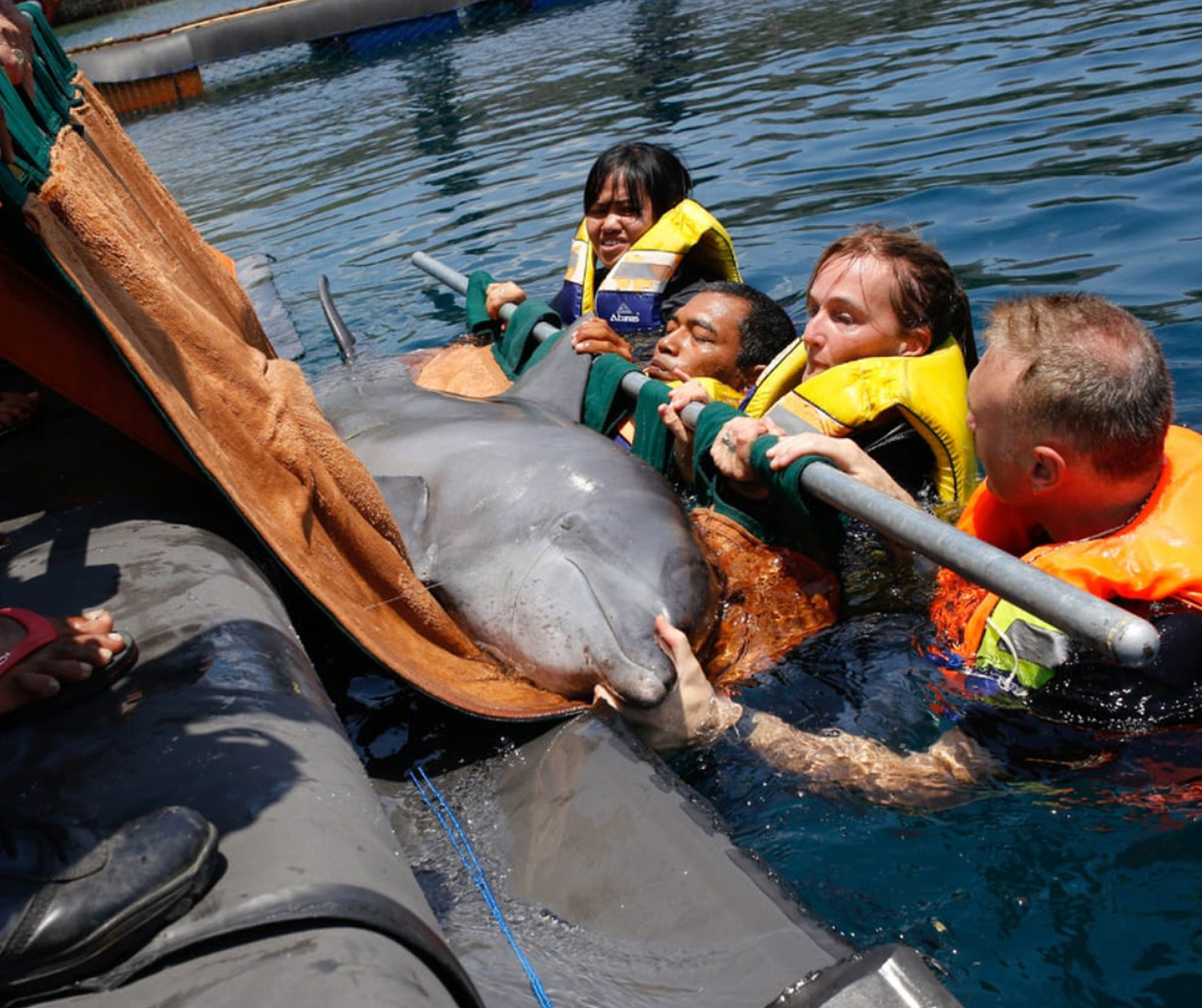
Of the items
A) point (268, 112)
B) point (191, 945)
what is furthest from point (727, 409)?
point (268, 112)

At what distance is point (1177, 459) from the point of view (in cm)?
298

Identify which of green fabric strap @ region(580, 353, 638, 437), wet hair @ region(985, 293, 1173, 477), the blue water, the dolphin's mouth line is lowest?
the blue water

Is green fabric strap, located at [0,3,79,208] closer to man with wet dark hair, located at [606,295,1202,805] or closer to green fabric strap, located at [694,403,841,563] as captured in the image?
man with wet dark hair, located at [606,295,1202,805]

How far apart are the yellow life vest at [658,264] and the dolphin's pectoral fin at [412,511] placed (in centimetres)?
254

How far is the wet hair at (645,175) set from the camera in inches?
252

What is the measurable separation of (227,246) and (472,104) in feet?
16.3

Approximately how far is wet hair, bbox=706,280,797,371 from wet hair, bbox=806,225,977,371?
952mm

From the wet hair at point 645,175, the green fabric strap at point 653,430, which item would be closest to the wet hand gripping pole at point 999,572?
the green fabric strap at point 653,430

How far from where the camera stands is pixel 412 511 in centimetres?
390

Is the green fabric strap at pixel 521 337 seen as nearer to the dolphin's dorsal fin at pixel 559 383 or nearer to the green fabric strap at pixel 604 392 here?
the dolphin's dorsal fin at pixel 559 383

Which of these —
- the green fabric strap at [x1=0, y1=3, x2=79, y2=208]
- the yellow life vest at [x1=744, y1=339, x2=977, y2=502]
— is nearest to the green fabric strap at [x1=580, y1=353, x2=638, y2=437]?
the yellow life vest at [x1=744, y1=339, x2=977, y2=502]

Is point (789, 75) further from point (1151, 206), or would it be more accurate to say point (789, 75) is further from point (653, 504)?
point (653, 504)

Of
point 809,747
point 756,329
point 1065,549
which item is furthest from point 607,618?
point 756,329

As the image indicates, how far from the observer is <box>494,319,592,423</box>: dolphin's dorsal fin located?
484 cm
